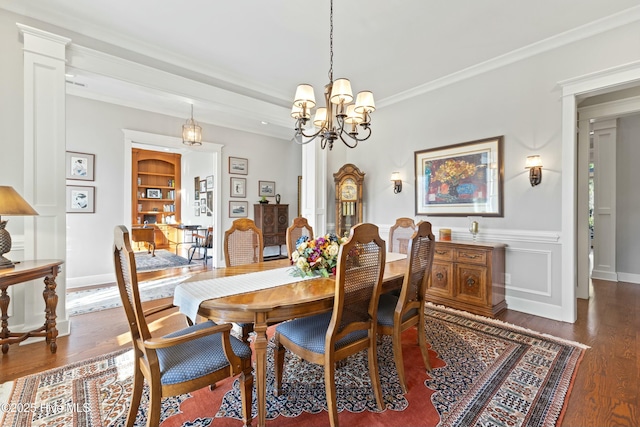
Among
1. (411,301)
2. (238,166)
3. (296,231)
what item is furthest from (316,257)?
(238,166)

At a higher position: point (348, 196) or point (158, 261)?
point (348, 196)

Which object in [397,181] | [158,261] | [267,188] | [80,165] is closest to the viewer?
[80,165]

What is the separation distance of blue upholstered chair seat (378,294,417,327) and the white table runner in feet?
1.97

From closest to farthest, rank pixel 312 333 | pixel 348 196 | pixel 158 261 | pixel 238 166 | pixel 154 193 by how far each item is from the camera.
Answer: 1. pixel 312 333
2. pixel 348 196
3. pixel 238 166
4. pixel 158 261
5. pixel 154 193


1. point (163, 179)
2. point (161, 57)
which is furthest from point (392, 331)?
point (163, 179)

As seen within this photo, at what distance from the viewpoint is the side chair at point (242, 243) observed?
267 centimetres

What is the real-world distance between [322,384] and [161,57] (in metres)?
3.78

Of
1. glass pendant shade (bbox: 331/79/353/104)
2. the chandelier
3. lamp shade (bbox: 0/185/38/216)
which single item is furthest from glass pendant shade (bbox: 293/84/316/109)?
lamp shade (bbox: 0/185/38/216)

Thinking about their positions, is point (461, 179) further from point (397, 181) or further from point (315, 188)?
point (315, 188)

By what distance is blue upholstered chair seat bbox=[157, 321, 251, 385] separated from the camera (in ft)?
4.41

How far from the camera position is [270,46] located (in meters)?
3.21

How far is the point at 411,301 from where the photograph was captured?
2.06 m

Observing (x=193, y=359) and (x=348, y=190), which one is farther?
(x=348, y=190)

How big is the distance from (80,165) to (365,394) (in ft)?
16.5
